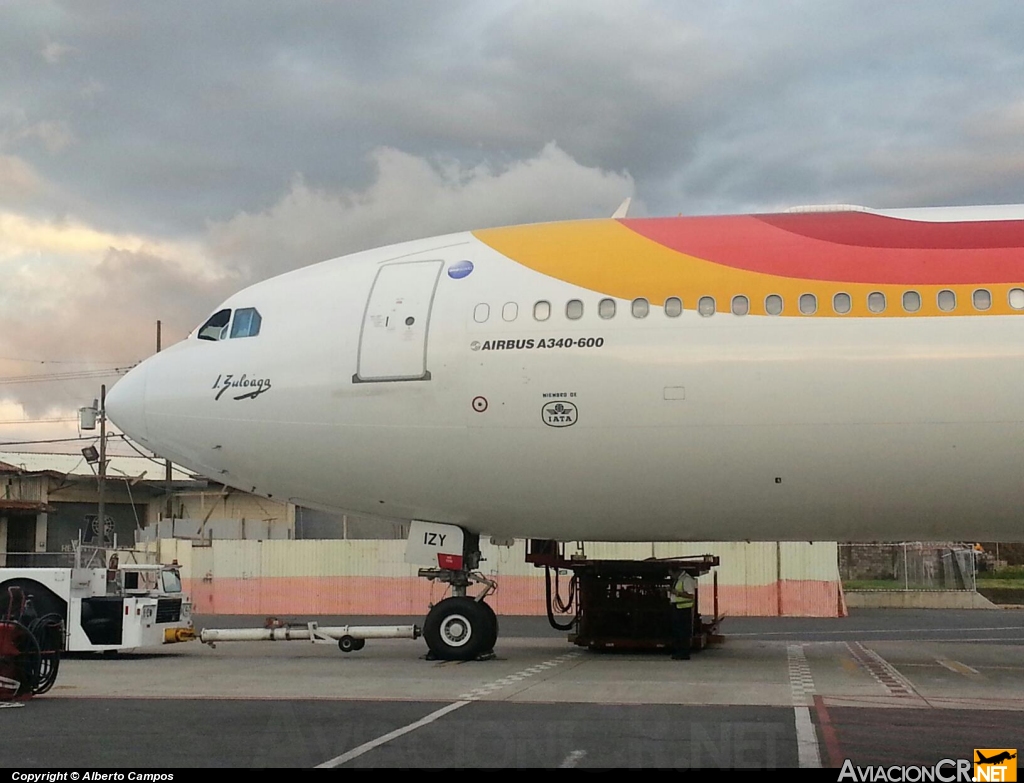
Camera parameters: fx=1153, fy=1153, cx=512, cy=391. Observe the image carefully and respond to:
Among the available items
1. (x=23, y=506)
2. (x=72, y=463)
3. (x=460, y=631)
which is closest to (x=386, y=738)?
(x=460, y=631)

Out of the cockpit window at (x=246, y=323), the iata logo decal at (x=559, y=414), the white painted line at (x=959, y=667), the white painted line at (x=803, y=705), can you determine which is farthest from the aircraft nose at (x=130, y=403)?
the white painted line at (x=959, y=667)

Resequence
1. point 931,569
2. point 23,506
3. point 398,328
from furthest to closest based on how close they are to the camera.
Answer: point 23,506 < point 931,569 < point 398,328

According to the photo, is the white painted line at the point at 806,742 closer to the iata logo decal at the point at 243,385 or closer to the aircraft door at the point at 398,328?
the aircraft door at the point at 398,328

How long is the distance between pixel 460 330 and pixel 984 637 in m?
12.7

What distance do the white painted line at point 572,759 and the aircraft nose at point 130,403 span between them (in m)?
9.95

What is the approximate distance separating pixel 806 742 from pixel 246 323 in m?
10.0

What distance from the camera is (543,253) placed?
15000 millimetres

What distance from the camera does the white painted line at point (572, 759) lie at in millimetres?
7797

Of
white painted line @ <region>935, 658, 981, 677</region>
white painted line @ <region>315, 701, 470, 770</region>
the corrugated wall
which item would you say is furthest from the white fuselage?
the corrugated wall

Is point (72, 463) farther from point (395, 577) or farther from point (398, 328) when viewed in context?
point (398, 328)

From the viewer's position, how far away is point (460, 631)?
51.6 ft

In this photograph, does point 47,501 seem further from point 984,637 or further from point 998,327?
point 998,327

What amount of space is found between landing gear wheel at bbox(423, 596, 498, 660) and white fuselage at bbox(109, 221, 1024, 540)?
1.18 metres

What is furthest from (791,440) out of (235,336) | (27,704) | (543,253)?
(27,704)
